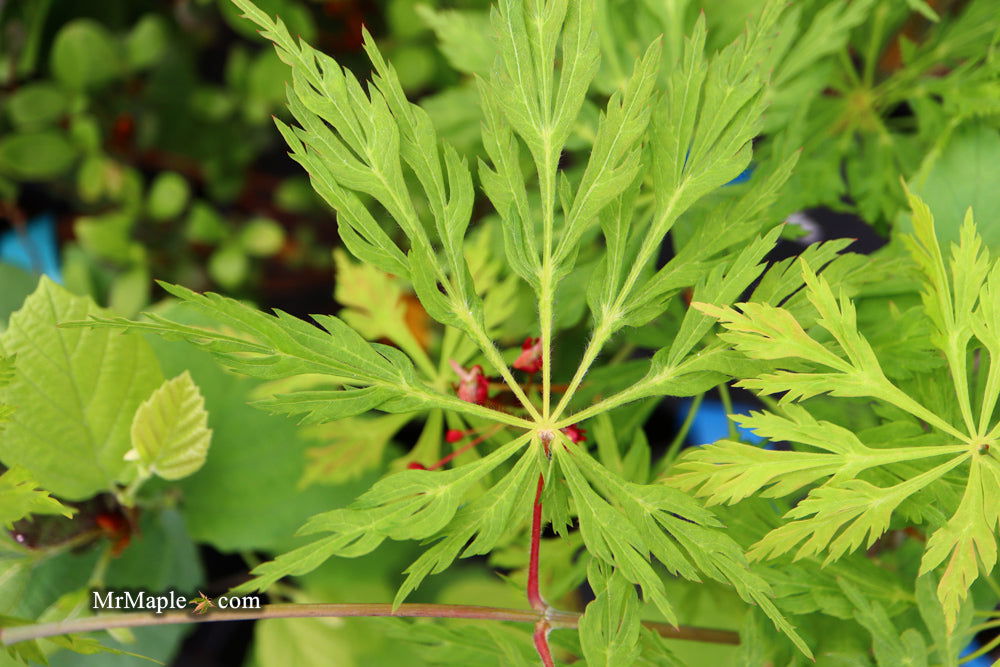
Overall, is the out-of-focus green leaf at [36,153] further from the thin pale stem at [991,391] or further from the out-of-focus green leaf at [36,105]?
the thin pale stem at [991,391]

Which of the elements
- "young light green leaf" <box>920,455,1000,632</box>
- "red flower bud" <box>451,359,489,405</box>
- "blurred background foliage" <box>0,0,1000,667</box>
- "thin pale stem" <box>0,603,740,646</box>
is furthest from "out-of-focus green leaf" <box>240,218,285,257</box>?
"young light green leaf" <box>920,455,1000,632</box>

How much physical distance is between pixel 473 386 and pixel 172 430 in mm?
244

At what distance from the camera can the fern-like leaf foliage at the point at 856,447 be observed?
44cm

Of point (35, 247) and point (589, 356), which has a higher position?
point (35, 247)

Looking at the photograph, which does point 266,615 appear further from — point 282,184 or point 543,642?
point 282,184

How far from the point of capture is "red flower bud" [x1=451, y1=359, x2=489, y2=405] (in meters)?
0.59

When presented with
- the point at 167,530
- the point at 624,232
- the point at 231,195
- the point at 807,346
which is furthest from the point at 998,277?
the point at 231,195

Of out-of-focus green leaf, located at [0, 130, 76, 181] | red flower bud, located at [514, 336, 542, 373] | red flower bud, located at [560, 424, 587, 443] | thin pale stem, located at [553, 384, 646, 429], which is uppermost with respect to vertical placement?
out-of-focus green leaf, located at [0, 130, 76, 181]

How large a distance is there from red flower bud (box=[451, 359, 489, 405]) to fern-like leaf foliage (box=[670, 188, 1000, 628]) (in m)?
0.18

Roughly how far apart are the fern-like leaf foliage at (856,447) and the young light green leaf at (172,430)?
15.1 inches

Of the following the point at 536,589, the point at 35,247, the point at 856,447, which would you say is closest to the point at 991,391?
the point at 856,447

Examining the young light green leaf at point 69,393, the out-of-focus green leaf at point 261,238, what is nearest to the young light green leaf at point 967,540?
the young light green leaf at point 69,393

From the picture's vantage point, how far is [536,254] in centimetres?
50

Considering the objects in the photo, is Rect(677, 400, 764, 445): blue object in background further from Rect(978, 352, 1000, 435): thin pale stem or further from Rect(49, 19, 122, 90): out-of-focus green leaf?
Rect(49, 19, 122, 90): out-of-focus green leaf
